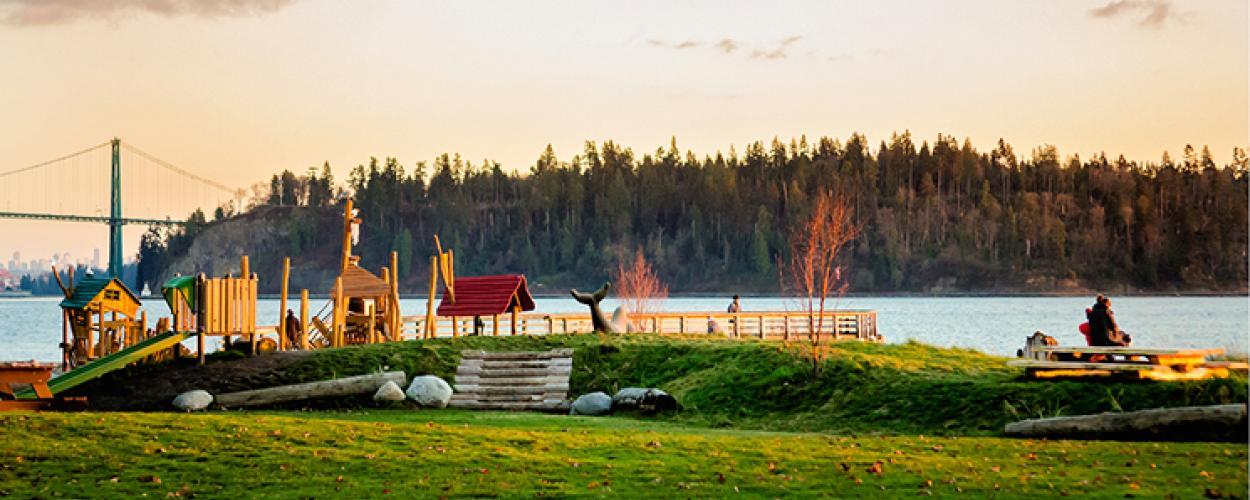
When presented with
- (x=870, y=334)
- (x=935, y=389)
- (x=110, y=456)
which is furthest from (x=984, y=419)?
(x=870, y=334)

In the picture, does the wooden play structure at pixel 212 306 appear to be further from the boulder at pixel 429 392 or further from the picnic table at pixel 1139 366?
→ the picnic table at pixel 1139 366

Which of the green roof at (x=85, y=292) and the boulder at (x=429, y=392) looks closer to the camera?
the boulder at (x=429, y=392)

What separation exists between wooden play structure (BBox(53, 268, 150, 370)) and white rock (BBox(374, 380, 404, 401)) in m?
8.39

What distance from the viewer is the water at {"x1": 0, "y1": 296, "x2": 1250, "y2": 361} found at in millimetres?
82312

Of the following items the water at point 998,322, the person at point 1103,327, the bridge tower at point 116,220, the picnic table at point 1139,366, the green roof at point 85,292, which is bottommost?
the water at point 998,322

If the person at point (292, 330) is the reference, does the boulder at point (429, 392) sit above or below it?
below

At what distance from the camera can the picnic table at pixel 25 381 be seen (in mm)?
25409

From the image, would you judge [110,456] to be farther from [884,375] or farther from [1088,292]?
[1088,292]

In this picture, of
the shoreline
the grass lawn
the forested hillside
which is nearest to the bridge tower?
the forested hillside

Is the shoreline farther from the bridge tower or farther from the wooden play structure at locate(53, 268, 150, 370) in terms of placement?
the wooden play structure at locate(53, 268, 150, 370)

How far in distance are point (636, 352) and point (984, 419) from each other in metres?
10.9

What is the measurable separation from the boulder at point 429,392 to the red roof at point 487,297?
9.89m

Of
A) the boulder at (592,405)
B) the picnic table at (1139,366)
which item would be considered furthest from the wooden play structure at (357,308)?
the picnic table at (1139,366)

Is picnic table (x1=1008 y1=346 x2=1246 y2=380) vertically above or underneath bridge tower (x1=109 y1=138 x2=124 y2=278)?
underneath
